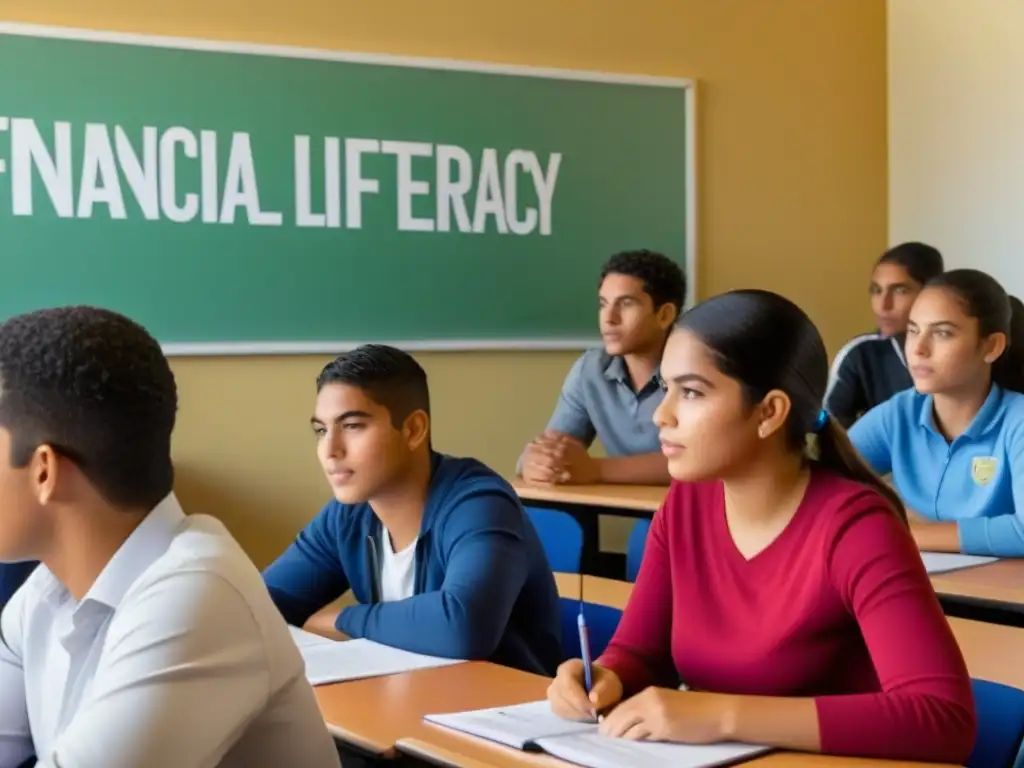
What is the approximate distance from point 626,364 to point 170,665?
3177 mm

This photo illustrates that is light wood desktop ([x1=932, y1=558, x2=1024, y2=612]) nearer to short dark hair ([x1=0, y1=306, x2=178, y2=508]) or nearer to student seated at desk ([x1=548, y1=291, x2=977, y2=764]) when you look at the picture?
student seated at desk ([x1=548, y1=291, x2=977, y2=764])

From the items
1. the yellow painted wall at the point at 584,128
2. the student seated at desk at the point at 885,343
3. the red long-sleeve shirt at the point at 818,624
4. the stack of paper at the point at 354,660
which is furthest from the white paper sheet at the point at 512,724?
the student seated at desk at the point at 885,343

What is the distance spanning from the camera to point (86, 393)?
1.26 m

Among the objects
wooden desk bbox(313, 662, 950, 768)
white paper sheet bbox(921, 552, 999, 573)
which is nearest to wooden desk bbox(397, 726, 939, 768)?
wooden desk bbox(313, 662, 950, 768)

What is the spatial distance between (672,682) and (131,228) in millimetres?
2702

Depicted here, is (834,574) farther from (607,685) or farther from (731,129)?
(731,129)

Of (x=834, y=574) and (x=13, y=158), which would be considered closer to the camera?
(x=834, y=574)

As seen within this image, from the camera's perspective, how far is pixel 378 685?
1951 millimetres

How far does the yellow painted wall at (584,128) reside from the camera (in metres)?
4.19

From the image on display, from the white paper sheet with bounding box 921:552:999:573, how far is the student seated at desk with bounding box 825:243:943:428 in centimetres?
168

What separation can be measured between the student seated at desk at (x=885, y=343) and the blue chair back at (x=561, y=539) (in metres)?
1.66

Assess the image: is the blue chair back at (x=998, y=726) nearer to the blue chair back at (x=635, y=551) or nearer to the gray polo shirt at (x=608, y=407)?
the blue chair back at (x=635, y=551)

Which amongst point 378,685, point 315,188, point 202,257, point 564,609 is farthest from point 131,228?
point 378,685

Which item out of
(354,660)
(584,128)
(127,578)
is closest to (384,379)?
(354,660)
